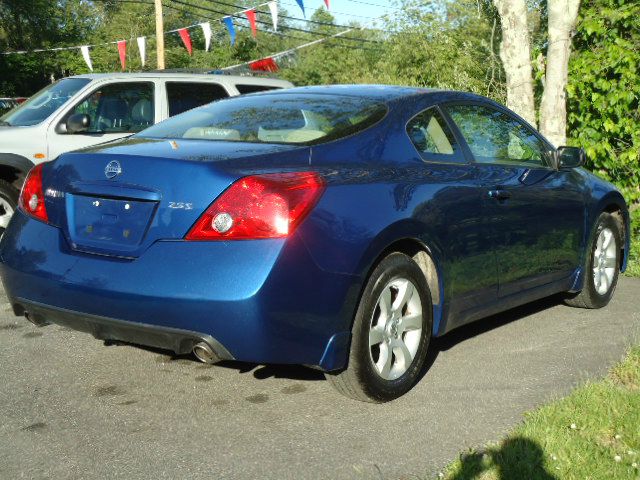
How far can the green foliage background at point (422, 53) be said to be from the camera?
9.70 meters

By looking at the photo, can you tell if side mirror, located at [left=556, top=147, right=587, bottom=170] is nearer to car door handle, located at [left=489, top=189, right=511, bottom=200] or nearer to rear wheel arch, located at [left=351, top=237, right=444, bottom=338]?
car door handle, located at [left=489, top=189, right=511, bottom=200]

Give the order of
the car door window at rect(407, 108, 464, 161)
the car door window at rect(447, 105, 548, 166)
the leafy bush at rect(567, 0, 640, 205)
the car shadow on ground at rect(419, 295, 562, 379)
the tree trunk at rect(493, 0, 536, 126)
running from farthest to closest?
1. the tree trunk at rect(493, 0, 536, 126)
2. the leafy bush at rect(567, 0, 640, 205)
3. the car shadow on ground at rect(419, 295, 562, 379)
4. the car door window at rect(447, 105, 548, 166)
5. the car door window at rect(407, 108, 464, 161)

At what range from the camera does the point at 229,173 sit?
Answer: 3898mm

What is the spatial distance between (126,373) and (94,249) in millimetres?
1084

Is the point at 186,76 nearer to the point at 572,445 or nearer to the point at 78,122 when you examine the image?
the point at 78,122

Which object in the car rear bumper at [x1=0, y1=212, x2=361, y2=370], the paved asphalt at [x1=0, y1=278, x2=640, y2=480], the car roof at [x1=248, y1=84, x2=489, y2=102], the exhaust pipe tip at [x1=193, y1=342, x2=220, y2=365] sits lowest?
the paved asphalt at [x1=0, y1=278, x2=640, y2=480]

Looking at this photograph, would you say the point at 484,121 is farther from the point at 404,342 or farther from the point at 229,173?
the point at 229,173

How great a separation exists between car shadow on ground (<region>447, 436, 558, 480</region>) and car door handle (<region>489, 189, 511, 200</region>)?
1698mm

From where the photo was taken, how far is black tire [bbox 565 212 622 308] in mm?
6492

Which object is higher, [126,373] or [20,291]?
[20,291]

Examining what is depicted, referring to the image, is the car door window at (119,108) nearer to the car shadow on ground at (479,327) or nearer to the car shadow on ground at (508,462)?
the car shadow on ground at (479,327)

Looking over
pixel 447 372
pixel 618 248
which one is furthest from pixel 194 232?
pixel 618 248

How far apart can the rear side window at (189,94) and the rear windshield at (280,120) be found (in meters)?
5.08

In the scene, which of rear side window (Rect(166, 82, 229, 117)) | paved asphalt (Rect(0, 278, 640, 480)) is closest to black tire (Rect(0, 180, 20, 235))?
rear side window (Rect(166, 82, 229, 117))
